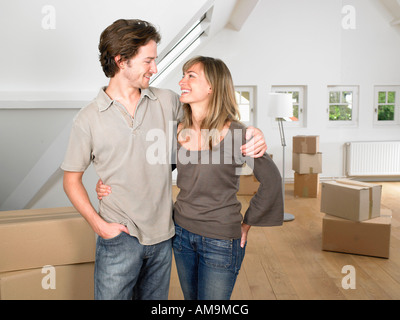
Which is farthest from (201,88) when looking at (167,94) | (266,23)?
(266,23)

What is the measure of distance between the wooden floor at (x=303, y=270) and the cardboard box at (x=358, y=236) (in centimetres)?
6

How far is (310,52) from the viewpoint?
254 inches

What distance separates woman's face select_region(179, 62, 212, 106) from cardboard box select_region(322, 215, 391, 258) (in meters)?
2.32

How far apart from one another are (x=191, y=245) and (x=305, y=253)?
2.21 metres

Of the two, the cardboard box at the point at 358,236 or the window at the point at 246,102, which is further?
the window at the point at 246,102

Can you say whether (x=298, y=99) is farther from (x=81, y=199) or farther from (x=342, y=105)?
(x=81, y=199)

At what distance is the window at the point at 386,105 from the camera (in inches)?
263

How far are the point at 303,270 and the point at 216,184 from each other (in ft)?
6.29

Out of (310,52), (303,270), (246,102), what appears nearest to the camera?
(303,270)

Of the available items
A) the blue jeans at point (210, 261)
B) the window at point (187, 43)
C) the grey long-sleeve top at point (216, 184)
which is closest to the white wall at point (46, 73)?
the grey long-sleeve top at point (216, 184)

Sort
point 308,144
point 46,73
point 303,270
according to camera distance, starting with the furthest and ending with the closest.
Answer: point 308,144
point 303,270
point 46,73

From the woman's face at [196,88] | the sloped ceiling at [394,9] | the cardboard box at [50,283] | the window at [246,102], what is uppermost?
the sloped ceiling at [394,9]

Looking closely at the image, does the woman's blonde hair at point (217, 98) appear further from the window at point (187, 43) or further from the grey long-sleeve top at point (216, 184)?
the window at point (187, 43)

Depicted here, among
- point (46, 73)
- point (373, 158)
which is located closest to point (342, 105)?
point (373, 158)
